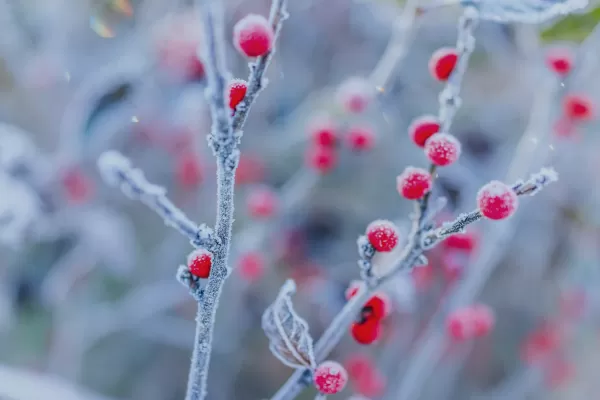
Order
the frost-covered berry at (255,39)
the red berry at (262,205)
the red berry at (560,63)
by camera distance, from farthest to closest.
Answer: the red berry at (262,205) < the red berry at (560,63) < the frost-covered berry at (255,39)

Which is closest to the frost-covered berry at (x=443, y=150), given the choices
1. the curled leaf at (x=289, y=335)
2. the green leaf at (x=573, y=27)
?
the curled leaf at (x=289, y=335)

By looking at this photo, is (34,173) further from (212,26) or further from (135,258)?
(212,26)

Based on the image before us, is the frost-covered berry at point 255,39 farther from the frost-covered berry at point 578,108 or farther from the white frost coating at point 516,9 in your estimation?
the frost-covered berry at point 578,108

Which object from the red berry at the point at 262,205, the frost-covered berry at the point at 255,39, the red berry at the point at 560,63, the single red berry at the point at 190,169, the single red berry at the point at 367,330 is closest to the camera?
the frost-covered berry at the point at 255,39

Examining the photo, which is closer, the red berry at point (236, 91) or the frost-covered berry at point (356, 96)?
the red berry at point (236, 91)

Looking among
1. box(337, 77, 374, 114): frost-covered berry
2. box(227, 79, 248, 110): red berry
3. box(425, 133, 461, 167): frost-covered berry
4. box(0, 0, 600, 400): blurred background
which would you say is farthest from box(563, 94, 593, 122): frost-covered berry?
box(227, 79, 248, 110): red berry

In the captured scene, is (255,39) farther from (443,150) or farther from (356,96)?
(356,96)

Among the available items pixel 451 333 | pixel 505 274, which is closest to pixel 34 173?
pixel 451 333
